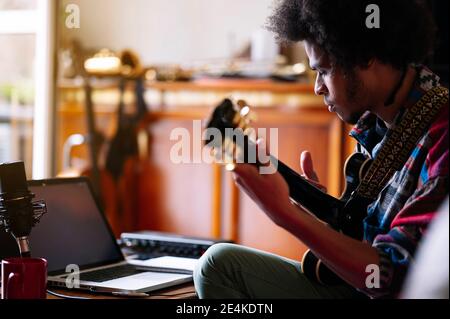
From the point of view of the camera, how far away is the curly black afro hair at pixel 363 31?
129 centimetres

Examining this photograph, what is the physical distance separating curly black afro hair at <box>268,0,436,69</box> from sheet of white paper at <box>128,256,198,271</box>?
0.59m

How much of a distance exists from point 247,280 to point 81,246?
47 cm

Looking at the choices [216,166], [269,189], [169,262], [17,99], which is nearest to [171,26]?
[17,99]

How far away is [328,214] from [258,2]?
8.21 ft

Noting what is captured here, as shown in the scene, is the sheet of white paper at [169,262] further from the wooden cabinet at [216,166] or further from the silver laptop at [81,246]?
the wooden cabinet at [216,166]

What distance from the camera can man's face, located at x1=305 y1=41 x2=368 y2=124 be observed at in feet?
4.26

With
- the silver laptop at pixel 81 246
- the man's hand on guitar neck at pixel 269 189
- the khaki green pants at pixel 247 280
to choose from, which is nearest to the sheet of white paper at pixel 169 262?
the silver laptop at pixel 81 246

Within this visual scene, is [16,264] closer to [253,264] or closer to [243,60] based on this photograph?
[253,264]

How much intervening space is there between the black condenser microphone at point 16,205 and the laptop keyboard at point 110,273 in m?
0.19

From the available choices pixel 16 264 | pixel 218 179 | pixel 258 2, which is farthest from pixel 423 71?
pixel 258 2

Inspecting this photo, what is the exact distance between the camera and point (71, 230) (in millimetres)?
1622

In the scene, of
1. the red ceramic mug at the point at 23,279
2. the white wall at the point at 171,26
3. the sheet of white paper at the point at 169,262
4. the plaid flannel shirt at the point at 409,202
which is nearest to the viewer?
the plaid flannel shirt at the point at 409,202

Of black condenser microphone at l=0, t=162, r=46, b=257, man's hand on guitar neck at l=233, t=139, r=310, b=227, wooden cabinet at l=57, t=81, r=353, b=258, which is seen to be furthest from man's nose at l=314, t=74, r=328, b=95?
wooden cabinet at l=57, t=81, r=353, b=258

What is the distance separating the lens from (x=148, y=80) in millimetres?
3432
